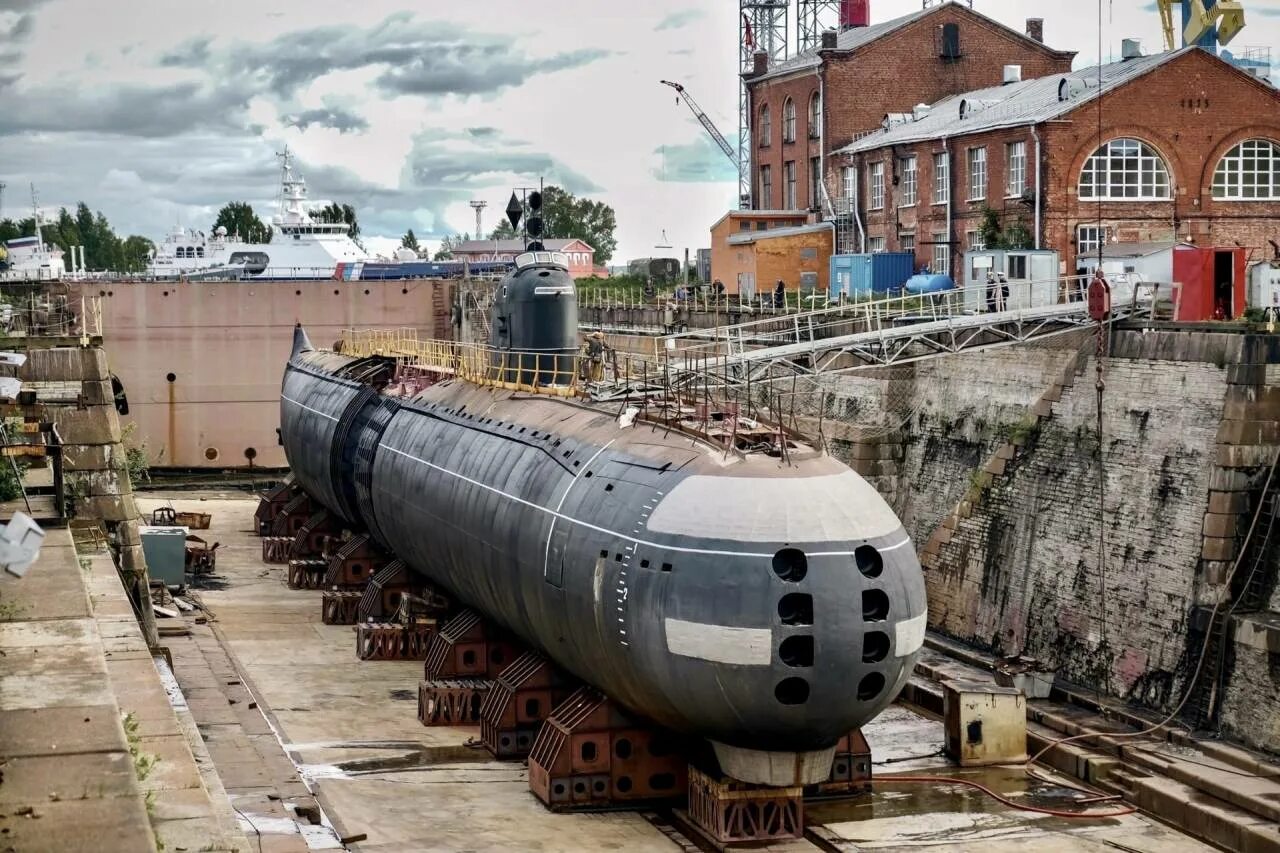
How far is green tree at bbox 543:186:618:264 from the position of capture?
6186 inches

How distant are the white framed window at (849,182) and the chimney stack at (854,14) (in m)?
15.9

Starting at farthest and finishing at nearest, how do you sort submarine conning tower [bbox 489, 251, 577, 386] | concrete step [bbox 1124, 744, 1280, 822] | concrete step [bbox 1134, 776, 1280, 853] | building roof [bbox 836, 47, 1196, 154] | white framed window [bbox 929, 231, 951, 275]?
white framed window [bbox 929, 231, 951, 275] → building roof [bbox 836, 47, 1196, 154] → submarine conning tower [bbox 489, 251, 577, 386] → concrete step [bbox 1124, 744, 1280, 822] → concrete step [bbox 1134, 776, 1280, 853]

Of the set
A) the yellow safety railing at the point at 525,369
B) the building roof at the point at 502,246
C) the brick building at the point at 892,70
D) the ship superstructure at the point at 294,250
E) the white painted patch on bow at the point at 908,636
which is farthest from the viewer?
the building roof at the point at 502,246

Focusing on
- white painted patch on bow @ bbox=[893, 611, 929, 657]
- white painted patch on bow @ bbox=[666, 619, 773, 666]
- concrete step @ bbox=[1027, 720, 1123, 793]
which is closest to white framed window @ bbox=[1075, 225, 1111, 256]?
concrete step @ bbox=[1027, 720, 1123, 793]

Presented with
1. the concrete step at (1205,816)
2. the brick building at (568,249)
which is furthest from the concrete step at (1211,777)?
the brick building at (568,249)

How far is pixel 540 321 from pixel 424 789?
452 inches

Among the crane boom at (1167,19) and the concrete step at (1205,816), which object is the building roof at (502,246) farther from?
the concrete step at (1205,816)

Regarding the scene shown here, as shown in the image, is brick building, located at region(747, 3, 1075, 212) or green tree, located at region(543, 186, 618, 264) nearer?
brick building, located at region(747, 3, 1075, 212)

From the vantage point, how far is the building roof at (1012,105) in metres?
44.4

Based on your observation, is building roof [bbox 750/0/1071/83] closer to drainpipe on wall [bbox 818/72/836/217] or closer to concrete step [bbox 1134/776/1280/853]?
drainpipe on wall [bbox 818/72/836/217]

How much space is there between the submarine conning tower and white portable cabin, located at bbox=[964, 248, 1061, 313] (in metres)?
9.57

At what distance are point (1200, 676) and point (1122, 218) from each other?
21.2m

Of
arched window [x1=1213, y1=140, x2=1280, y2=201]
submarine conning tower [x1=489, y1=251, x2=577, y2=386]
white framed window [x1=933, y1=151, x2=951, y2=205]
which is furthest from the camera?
white framed window [x1=933, y1=151, x2=951, y2=205]

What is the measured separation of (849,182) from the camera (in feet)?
196
